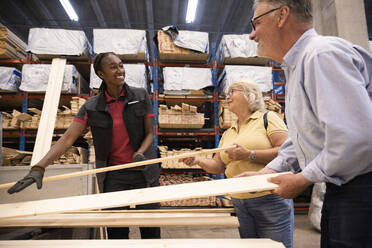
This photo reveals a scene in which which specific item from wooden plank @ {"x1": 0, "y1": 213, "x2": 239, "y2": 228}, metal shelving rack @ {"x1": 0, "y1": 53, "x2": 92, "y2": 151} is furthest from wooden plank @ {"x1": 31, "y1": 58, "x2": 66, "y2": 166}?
wooden plank @ {"x1": 0, "y1": 213, "x2": 239, "y2": 228}

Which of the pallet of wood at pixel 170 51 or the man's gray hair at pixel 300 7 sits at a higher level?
the pallet of wood at pixel 170 51

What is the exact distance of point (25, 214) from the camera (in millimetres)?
1287

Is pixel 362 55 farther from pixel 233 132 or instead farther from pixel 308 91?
pixel 233 132

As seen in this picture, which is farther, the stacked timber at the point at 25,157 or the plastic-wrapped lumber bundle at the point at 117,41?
the plastic-wrapped lumber bundle at the point at 117,41

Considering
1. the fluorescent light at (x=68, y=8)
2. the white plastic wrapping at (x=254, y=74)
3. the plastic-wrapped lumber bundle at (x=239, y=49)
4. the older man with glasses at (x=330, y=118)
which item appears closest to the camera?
the older man with glasses at (x=330, y=118)

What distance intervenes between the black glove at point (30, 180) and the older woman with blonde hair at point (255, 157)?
133 centimetres

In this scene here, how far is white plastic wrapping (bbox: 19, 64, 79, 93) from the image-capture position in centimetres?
522

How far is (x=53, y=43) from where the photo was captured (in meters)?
5.39

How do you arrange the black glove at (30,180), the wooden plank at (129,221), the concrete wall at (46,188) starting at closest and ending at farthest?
the wooden plank at (129,221)
the black glove at (30,180)
the concrete wall at (46,188)

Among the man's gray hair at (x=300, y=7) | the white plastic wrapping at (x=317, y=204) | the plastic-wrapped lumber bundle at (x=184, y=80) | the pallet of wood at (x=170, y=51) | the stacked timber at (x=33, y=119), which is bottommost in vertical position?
the white plastic wrapping at (x=317, y=204)

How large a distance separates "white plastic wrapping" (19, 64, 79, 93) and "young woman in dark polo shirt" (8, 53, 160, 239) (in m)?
3.52

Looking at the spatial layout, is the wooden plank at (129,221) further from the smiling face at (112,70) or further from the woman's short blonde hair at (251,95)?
the smiling face at (112,70)

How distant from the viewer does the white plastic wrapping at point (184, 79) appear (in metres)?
5.49

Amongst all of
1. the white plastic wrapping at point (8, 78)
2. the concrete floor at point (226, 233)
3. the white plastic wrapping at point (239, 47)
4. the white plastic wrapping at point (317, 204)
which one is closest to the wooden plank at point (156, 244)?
the concrete floor at point (226, 233)
